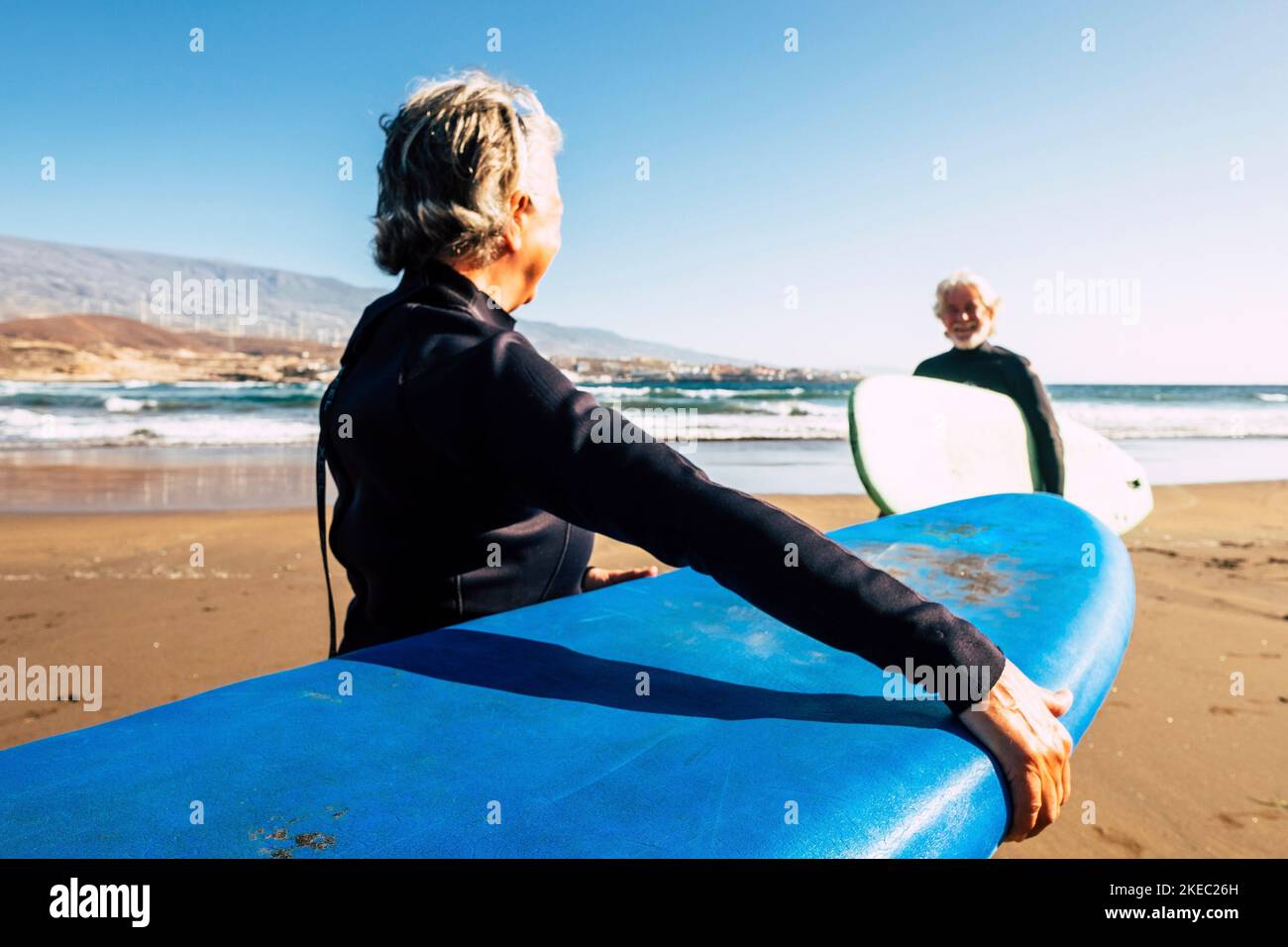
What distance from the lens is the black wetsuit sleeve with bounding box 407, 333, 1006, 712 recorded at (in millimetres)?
911

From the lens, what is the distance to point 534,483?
3.15ft

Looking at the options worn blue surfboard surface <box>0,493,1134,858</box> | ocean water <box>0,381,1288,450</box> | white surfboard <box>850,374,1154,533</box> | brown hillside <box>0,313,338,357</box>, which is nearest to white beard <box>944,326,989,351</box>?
white surfboard <box>850,374,1154,533</box>

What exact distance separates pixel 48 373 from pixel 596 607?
28185 mm

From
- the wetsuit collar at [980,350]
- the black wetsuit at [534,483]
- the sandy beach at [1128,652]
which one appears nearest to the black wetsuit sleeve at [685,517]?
the black wetsuit at [534,483]

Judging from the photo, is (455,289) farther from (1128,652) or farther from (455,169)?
(1128,652)

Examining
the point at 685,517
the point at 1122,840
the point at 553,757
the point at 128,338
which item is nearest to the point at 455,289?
the point at 685,517

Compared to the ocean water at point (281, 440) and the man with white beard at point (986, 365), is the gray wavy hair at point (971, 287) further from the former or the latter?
the ocean water at point (281, 440)

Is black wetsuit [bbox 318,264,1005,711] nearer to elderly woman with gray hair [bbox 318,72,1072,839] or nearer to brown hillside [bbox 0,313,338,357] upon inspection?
elderly woman with gray hair [bbox 318,72,1072,839]

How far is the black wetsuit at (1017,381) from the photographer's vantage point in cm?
395

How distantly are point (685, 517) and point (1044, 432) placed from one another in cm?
361

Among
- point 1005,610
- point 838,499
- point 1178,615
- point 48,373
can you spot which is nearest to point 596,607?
point 1005,610

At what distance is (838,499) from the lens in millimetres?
7938

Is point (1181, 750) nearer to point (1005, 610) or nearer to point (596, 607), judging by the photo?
point (1005, 610)

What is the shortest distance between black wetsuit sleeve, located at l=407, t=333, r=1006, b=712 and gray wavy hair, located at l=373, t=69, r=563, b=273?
1.27ft
